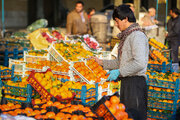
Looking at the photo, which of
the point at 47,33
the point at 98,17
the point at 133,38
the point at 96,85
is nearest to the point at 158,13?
the point at 98,17

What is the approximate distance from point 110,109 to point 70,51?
421 centimetres

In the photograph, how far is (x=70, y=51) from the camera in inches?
302

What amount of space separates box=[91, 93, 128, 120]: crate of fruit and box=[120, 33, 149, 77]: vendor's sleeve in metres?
0.37

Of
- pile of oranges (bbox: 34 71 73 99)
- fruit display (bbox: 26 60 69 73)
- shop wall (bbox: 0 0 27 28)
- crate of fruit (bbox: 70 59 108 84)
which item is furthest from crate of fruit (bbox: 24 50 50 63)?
shop wall (bbox: 0 0 27 28)

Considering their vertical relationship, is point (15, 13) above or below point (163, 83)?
above

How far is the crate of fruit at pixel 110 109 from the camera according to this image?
11.6 ft

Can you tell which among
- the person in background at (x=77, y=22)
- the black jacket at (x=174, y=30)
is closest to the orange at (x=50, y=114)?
the person in background at (x=77, y=22)

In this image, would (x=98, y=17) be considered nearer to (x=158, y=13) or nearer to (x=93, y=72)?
(x=158, y=13)

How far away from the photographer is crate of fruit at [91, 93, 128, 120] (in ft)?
11.6

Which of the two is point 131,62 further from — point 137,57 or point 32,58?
point 32,58

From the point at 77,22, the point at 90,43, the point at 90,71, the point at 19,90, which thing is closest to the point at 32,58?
the point at 90,71

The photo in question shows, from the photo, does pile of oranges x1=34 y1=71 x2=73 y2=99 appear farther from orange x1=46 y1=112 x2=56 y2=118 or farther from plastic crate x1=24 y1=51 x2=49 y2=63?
plastic crate x1=24 y1=51 x2=49 y2=63

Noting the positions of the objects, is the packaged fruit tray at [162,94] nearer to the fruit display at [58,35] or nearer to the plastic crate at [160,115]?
the plastic crate at [160,115]

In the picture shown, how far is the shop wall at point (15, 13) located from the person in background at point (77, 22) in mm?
14047
